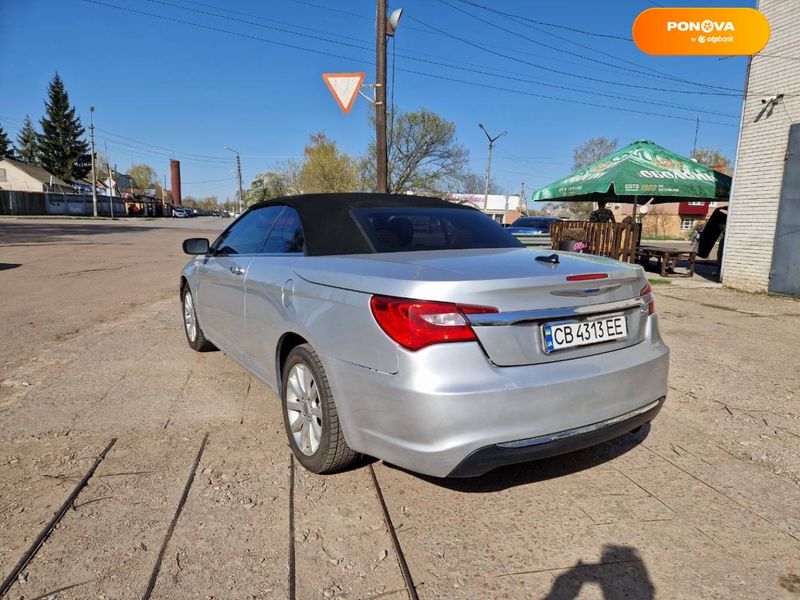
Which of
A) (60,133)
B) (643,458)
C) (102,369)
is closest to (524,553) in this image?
(643,458)

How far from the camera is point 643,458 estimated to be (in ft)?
9.36

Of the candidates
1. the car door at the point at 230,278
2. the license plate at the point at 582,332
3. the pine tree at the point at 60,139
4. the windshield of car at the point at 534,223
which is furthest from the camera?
the pine tree at the point at 60,139

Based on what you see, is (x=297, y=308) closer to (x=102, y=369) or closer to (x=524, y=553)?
(x=524, y=553)

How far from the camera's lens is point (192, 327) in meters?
4.75

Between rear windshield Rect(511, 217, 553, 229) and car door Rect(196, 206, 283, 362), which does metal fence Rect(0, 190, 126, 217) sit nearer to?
rear windshield Rect(511, 217, 553, 229)

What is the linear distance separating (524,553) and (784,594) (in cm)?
93

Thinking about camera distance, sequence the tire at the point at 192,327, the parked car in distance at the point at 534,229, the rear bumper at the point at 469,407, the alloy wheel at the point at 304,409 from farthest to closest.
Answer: the parked car in distance at the point at 534,229 < the tire at the point at 192,327 < the alloy wheel at the point at 304,409 < the rear bumper at the point at 469,407

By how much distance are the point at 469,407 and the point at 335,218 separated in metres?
1.49

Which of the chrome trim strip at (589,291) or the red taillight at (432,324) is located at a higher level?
the chrome trim strip at (589,291)

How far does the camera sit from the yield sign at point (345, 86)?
8633 millimetres

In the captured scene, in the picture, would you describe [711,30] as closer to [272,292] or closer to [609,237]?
[609,237]

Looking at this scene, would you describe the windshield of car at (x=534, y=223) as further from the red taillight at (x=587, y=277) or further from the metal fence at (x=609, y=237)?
the red taillight at (x=587, y=277)

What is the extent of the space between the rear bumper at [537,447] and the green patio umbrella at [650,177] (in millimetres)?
9594

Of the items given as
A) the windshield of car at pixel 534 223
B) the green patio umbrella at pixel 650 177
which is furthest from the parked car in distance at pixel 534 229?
the green patio umbrella at pixel 650 177
